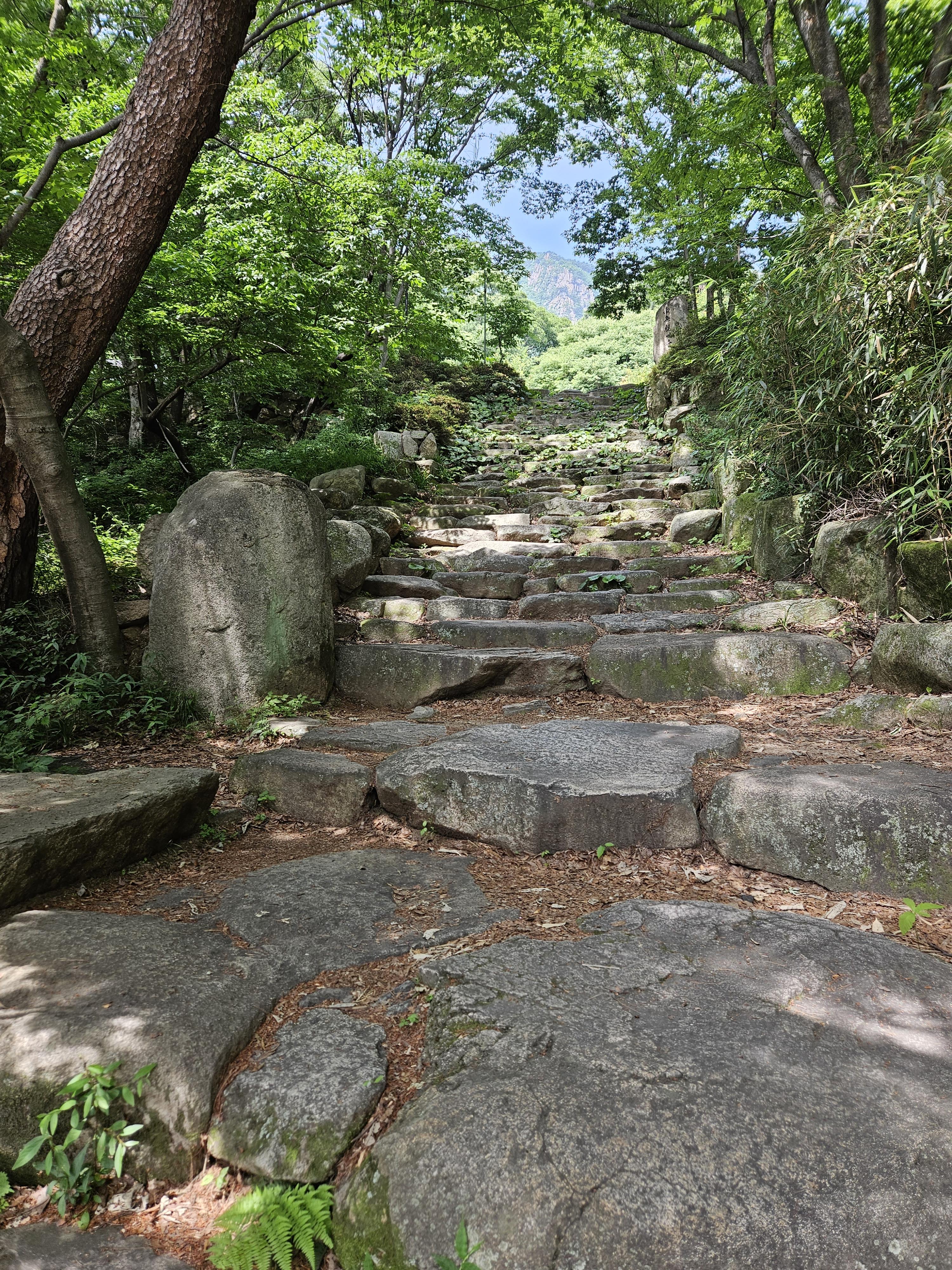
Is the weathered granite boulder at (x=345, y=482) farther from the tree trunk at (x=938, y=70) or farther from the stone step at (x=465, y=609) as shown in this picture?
the tree trunk at (x=938, y=70)

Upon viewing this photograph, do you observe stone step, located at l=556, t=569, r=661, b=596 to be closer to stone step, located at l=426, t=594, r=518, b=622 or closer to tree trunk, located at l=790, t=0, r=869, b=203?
stone step, located at l=426, t=594, r=518, b=622

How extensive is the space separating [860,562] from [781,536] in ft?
2.96

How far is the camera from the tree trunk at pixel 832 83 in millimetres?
5625

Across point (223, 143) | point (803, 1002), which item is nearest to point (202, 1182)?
point (803, 1002)

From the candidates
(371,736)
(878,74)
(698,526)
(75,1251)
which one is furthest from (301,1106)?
(878,74)

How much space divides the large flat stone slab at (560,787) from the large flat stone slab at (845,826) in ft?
0.65

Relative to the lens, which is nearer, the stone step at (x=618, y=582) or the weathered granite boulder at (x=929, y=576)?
the weathered granite boulder at (x=929, y=576)

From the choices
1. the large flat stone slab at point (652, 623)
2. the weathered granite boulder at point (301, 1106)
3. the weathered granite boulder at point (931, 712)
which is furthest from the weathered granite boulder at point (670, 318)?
the weathered granite boulder at point (301, 1106)

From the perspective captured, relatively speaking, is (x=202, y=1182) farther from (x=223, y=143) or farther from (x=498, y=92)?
(x=498, y=92)

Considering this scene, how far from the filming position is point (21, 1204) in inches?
53.4

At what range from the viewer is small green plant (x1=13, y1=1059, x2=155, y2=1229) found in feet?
4.45

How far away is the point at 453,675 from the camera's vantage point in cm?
412

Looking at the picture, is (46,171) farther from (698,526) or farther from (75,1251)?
(75,1251)

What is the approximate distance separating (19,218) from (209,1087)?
5780 millimetres
